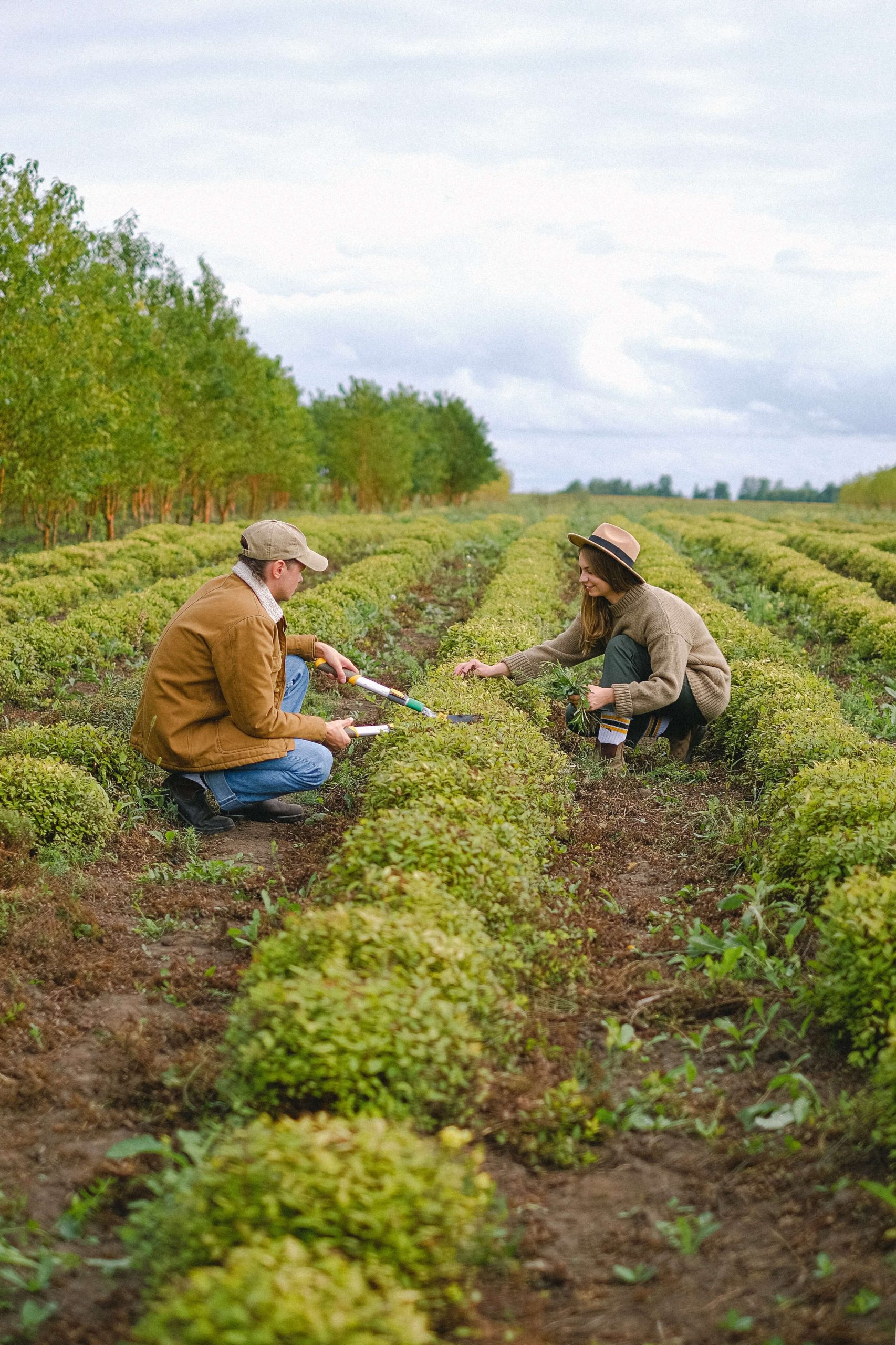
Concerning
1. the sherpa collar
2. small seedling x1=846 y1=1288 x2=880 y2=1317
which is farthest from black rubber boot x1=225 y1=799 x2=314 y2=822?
small seedling x1=846 y1=1288 x2=880 y2=1317

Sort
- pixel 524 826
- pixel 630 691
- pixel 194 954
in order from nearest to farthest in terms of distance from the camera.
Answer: pixel 194 954, pixel 524 826, pixel 630 691

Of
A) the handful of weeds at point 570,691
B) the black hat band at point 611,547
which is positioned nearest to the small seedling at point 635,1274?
the handful of weeds at point 570,691

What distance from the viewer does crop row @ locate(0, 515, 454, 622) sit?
43.3 feet

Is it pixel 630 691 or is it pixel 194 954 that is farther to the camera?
pixel 630 691

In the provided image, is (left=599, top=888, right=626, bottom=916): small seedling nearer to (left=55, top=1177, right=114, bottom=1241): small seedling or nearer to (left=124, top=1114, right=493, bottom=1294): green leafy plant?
(left=124, top=1114, right=493, bottom=1294): green leafy plant

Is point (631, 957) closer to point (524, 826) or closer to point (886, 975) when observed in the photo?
point (524, 826)

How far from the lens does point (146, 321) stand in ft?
91.2

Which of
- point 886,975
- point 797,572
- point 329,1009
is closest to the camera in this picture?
point 329,1009

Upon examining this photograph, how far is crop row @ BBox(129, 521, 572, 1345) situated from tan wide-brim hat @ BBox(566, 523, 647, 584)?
6.82ft

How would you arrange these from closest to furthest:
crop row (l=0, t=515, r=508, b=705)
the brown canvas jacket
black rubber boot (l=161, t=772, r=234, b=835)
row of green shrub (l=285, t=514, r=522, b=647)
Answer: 1. the brown canvas jacket
2. black rubber boot (l=161, t=772, r=234, b=835)
3. crop row (l=0, t=515, r=508, b=705)
4. row of green shrub (l=285, t=514, r=522, b=647)

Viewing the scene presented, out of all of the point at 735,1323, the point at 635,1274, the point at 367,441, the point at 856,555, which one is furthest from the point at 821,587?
the point at 367,441

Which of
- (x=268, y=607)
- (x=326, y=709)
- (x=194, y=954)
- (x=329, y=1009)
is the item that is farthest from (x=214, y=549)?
(x=329, y=1009)

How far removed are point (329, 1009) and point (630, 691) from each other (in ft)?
12.9

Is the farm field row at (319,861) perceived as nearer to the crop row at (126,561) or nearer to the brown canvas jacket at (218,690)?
the brown canvas jacket at (218,690)
